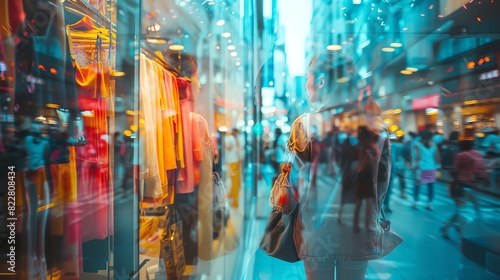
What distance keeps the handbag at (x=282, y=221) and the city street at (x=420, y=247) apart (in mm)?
41

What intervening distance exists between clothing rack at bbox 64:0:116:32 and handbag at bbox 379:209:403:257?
4.97ft

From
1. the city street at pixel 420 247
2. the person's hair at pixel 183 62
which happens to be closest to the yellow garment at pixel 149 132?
the person's hair at pixel 183 62

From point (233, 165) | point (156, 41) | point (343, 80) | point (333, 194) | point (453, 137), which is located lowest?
point (333, 194)

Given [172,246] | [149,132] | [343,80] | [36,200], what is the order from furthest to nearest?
1. [172,246]
2. [149,132]
3. [343,80]
4. [36,200]

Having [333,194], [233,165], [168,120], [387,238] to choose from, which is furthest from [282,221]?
[168,120]

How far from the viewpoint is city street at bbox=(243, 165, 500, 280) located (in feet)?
5.76

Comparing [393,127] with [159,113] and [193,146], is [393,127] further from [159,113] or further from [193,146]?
[159,113]

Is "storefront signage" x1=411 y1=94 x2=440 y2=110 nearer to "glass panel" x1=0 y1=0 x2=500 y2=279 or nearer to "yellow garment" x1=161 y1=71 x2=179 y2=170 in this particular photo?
"glass panel" x1=0 y1=0 x2=500 y2=279

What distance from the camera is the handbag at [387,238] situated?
5.74 feet

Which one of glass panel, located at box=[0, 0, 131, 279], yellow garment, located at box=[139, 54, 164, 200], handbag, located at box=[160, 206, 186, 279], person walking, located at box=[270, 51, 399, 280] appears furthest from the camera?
handbag, located at box=[160, 206, 186, 279]

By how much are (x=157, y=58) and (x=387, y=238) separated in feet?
4.59

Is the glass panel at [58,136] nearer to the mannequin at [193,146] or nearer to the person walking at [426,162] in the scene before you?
the mannequin at [193,146]

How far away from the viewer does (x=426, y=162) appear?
174cm

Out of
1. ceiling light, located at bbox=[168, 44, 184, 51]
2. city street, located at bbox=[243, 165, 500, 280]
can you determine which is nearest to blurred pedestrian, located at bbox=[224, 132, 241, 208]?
city street, located at bbox=[243, 165, 500, 280]
